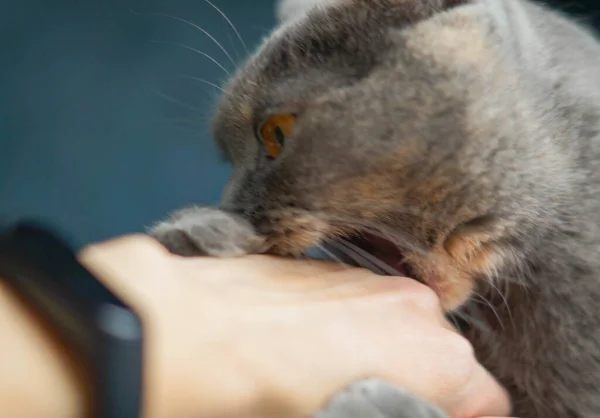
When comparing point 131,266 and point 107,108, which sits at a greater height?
point 107,108

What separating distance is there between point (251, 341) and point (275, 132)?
0.99 ft

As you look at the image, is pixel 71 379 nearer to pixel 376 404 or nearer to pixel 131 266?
pixel 131 266

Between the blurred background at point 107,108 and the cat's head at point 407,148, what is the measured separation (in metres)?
0.42

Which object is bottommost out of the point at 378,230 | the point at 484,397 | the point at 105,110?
the point at 484,397

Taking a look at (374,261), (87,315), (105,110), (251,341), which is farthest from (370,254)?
(105,110)

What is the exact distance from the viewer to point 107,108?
1289 millimetres

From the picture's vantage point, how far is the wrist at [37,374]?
1.41 feet

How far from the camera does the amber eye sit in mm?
747

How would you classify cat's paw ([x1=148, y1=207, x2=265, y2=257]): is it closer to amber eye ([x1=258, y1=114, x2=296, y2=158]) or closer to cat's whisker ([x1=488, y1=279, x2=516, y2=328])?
amber eye ([x1=258, y1=114, x2=296, y2=158])

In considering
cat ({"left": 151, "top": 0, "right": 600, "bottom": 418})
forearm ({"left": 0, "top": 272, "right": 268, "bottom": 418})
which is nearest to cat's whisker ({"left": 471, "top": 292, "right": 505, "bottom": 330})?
cat ({"left": 151, "top": 0, "right": 600, "bottom": 418})

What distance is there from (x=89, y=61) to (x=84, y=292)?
3.05 feet

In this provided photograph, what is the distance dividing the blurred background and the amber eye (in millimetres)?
373

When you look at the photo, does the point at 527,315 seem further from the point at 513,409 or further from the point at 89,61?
the point at 89,61

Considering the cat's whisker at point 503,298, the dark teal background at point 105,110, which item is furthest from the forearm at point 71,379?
the dark teal background at point 105,110
